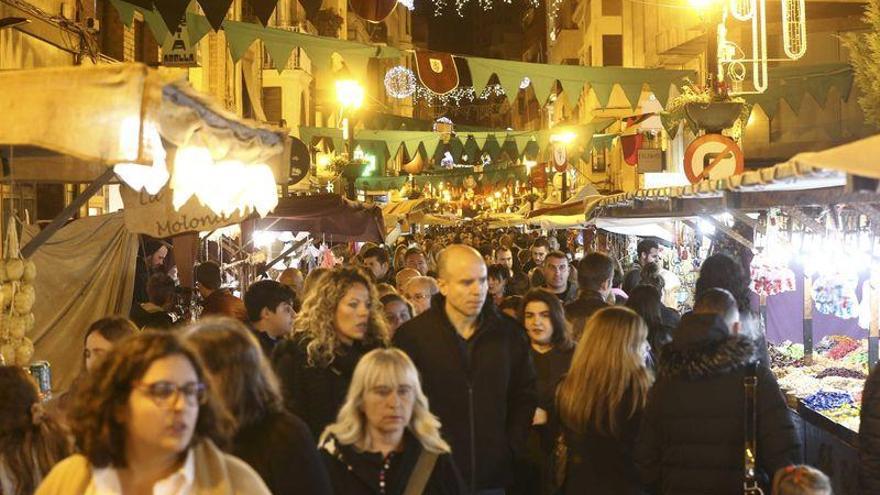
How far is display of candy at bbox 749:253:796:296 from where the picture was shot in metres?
11.2

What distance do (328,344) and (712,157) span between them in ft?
28.3

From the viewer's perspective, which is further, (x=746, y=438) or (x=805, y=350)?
(x=805, y=350)

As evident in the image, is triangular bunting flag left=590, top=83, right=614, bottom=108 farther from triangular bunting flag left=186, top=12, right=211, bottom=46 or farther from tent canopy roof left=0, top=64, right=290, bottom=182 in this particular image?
tent canopy roof left=0, top=64, right=290, bottom=182

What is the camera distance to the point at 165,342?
3.39 metres

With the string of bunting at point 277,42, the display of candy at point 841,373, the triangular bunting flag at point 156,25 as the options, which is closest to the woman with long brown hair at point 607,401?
the display of candy at point 841,373

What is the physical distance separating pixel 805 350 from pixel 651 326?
375 centimetres

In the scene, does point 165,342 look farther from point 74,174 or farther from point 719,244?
point 719,244

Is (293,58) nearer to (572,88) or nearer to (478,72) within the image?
(572,88)

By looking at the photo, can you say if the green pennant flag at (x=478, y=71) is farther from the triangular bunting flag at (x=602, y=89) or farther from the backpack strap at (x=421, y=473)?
the backpack strap at (x=421, y=473)

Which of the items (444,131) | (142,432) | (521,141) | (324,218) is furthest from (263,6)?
(521,141)

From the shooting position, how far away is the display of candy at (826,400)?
9039 mm

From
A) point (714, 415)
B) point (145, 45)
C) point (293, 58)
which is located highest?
point (293, 58)

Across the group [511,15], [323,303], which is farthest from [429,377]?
[511,15]

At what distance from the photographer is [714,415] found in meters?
5.69
